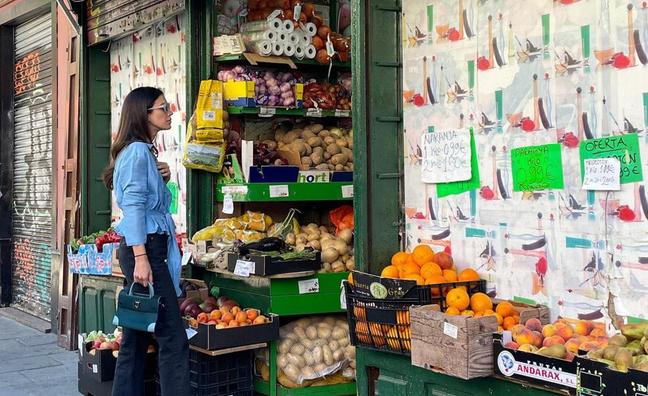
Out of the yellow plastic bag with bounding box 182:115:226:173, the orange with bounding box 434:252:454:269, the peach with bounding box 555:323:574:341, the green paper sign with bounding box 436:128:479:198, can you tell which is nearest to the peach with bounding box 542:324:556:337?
the peach with bounding box 555:323:574:341

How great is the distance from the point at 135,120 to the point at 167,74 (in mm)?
2702

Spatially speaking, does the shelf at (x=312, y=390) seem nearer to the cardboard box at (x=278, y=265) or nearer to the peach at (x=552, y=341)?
the cardboard box at (x=278, y=265)

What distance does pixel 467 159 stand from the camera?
4691mm

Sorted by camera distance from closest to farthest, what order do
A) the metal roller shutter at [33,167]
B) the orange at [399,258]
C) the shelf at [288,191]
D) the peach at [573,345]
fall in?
the peach at [573,345], the orange at [399,258], the shelf at [288,191], the metal roller shutter at [33,167]

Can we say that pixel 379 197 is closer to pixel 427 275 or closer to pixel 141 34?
pixel 427 275

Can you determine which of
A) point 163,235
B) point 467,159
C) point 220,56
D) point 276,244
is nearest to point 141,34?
point 220,56

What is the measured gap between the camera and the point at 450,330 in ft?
12.5

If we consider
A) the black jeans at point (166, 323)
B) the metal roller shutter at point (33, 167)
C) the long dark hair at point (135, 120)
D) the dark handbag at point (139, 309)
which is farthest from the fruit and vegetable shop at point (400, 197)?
the metal roller shutter at point (33, 167)

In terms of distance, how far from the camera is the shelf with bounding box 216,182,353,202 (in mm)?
6109

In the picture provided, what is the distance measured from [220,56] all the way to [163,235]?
87.0 inches

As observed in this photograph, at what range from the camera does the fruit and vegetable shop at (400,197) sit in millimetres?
3818

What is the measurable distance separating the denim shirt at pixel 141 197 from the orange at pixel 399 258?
1.30 m

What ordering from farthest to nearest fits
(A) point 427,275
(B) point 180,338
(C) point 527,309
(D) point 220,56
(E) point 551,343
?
(D) point 220,56 → (B) point 180,338 → (A) point 427,275 → (C) point 527,309 → (E) point 551,343

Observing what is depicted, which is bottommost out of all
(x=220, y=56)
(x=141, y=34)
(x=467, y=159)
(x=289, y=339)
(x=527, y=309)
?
(x=289, y=339)
